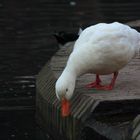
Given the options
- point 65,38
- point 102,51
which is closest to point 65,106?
point 102,51

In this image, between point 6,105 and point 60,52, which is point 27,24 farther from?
point 6,105

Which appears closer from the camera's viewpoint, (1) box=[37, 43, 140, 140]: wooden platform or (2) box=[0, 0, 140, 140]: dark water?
(1) box=[37, 43, 140, 140]: wooden platform

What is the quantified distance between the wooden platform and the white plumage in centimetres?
41

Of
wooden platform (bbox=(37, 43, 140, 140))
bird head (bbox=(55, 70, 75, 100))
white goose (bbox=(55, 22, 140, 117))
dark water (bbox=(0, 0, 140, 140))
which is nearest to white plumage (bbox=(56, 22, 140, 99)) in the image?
white goose (bbox=(55, 22, 140, 117))

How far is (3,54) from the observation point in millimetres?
15773

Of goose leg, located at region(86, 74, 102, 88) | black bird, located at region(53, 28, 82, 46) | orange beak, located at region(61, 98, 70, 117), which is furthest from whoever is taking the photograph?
black bird, located at region(53, 28, 82, 46)

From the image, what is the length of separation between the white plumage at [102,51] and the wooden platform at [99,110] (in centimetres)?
41

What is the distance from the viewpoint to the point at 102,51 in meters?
9.12

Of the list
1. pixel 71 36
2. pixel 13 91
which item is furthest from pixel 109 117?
pixel 71 36

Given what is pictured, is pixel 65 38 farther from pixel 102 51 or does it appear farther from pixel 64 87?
pixel 64 87

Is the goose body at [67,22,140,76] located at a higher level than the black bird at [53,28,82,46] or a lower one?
higher

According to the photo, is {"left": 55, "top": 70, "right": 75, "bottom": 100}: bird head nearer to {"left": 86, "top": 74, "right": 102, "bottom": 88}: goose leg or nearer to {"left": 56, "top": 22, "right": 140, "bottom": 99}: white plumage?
{"left": 56, "top": 22, "right": 140, "bottom": 99}: white plumage

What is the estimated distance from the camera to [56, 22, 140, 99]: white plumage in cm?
911

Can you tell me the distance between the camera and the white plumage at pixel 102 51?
9109 mm
